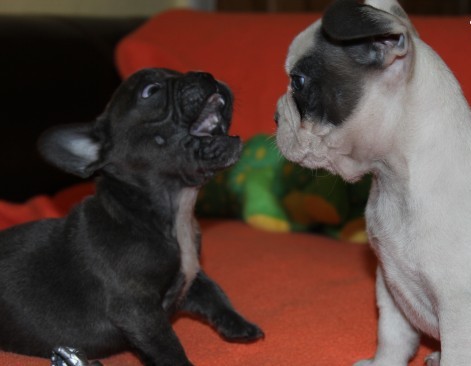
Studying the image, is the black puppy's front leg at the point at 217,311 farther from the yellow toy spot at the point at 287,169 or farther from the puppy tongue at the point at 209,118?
the yellow toy spot at the point at 287,169

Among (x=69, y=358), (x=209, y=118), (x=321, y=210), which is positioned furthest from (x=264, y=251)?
(x=69, y=358)

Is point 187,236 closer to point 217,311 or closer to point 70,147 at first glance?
point 217,311

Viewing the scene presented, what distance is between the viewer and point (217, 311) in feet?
8.65

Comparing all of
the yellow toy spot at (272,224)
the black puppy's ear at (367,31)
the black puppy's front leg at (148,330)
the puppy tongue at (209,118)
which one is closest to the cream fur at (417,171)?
the black puppy's ear at (367,31)

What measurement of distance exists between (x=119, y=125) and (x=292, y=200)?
133cm

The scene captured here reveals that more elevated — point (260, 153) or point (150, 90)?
point (150, 90)

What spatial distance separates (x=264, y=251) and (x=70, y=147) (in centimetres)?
116

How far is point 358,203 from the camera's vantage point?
11.8 ft

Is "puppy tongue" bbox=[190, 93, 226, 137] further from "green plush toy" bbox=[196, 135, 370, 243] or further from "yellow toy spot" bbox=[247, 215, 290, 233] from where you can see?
"yellow toy spot" bbox=[247, 215, 290, 233]

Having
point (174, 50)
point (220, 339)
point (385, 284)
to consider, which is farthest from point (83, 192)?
point (385, 284)

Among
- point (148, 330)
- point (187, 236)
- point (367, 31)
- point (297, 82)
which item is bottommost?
point (148, 330)

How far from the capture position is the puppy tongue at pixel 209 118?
255 centimetres

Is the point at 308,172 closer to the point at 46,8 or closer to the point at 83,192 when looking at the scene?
the point at 83,192

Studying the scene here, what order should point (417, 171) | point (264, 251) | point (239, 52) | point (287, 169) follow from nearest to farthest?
1. point (417, 171)
2. point (264, 251)
3. point (287, 169)
4. point (239, 52)
